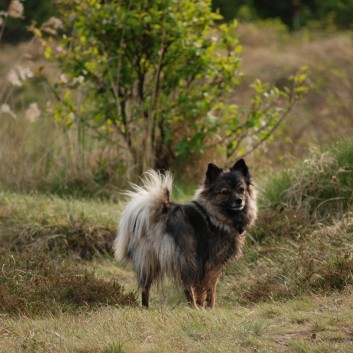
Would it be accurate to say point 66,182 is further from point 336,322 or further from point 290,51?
point 290,51

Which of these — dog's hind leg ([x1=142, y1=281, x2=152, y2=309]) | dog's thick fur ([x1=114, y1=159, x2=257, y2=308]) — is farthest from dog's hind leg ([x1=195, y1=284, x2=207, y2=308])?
dog's hind leg ([x1=142, y1=281, x2=152, y2=309])

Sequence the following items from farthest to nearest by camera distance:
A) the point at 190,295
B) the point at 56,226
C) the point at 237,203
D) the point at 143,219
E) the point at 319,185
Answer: the point at 56,226 → the point at 319,185 → the point at 237,203 → the point at 190,295 → the point at 143,219

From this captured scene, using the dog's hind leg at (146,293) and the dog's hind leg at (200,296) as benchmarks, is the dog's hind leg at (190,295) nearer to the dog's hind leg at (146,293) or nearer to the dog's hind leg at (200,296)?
the dog's hind leg at (200,296)

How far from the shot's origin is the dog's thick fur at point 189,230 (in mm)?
7000

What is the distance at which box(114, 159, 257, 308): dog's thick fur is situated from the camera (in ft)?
23.0

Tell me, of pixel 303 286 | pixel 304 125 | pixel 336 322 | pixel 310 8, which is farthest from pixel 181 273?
pixel 310 8

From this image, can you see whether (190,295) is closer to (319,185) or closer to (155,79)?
(319,185)

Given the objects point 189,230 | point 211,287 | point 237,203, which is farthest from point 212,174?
point 211,287

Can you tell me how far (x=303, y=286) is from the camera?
7.03m

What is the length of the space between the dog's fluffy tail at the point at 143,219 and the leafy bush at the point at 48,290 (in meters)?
0.42

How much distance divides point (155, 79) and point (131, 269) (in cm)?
321

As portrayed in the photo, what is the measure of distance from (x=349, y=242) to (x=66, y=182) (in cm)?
491

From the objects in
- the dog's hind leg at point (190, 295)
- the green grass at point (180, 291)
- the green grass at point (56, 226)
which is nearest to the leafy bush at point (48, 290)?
the green grass at point (180, 291)

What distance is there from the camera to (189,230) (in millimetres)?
7199
